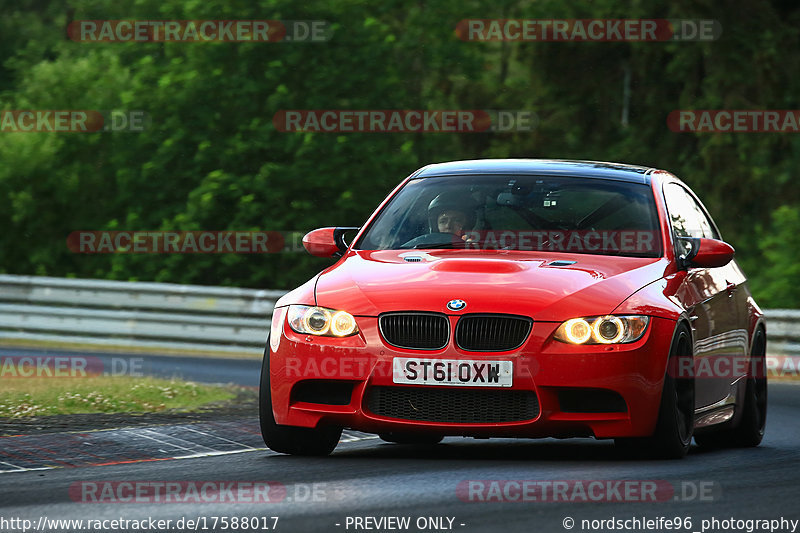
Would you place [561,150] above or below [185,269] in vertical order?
above

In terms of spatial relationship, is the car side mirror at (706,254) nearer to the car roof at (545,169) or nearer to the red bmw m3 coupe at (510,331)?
the red bmw m3 coupe at (510,331)

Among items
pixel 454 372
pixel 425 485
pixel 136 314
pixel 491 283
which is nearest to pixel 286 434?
pixel 454 372

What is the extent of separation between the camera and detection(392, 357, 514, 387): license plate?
7.98 m

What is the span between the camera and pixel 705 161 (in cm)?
3450

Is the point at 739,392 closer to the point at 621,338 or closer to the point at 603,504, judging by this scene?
the point at 621,338

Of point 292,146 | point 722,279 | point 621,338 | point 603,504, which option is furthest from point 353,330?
point 292,146

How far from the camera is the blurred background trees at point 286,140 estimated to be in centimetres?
2797

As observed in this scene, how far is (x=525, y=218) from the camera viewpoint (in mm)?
9383

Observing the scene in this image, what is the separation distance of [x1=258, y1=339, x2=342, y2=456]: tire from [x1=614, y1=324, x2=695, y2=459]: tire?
5.12 feet

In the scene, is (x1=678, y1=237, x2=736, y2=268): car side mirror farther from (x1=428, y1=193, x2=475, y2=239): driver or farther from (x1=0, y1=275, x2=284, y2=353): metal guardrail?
(x1=0, y1=275, x2=284, y2=353): metal guardrail

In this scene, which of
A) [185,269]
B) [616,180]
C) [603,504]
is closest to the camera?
[603,504]

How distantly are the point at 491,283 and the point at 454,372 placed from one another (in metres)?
0.55

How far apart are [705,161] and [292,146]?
10.5 meters

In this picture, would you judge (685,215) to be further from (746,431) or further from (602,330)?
(602,330)
